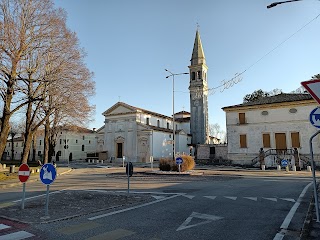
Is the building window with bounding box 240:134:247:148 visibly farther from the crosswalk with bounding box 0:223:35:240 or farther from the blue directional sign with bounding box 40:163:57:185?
the crosswalk with bounding box 0:223:35:240

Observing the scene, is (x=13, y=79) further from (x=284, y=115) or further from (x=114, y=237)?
(x=284, y=115)

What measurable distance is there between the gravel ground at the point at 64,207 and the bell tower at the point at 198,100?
49.3 meters

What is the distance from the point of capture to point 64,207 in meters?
8.22

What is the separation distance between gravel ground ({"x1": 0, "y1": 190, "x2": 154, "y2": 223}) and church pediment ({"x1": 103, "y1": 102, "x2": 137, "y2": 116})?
42.5 meters

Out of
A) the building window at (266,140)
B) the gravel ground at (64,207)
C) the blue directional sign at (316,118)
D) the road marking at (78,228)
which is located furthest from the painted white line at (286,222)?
the building window at (266,140)

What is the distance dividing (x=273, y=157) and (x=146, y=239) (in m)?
32.2

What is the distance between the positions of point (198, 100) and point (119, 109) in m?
18.3

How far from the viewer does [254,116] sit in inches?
1444

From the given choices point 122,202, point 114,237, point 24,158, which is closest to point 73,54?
point 24,158

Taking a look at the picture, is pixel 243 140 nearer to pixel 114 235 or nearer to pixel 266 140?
pixel 266 140

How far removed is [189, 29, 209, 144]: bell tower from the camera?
5850 centimetres

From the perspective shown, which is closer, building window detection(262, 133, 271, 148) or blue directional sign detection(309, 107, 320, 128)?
blue directional sign detection(309, 107, 320, 128)

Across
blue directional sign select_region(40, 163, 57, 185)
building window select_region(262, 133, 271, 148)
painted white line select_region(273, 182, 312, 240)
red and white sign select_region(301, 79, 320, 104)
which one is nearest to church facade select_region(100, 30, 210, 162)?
building window select_region(262, 133, 271, 148)

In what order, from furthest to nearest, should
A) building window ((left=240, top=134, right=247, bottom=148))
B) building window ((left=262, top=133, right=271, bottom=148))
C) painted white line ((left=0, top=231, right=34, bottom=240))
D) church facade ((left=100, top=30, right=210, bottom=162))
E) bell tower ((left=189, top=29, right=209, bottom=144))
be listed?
bell tower ((left=189, top=29, right=209, bottom=144)) < church facade ((left=100, top=30, right=210, bottom=162)) < building window ((left=240, top=134, right=247, bottom=148)) < building window ((left=262, top=133, right=271, bottom=148)) < painted white line ((left=0, top=231, right=34, bottom=240))
